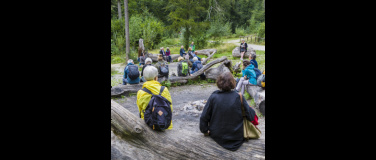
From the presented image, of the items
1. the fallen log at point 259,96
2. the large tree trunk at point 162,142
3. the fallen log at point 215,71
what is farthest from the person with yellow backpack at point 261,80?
the large tree trunk at point 162,142

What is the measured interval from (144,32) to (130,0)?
1140 centimetres

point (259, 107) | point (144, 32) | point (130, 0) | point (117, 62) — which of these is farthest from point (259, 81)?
point (130, 0)

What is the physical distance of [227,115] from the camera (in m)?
2.71

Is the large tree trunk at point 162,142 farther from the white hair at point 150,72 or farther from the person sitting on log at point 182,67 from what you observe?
the person sitting on log at point 182,67

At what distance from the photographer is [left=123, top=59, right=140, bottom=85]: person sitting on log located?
27.5 ft

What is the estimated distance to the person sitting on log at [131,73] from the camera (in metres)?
8.38

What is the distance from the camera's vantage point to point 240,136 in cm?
281

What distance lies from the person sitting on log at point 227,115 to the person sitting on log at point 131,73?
6.04 metres

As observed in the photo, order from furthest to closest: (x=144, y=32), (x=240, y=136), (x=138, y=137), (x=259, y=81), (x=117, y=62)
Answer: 1. (x=144, y=32)
2. (x=117, y=62)
3. (x=259, y=81)
4. (x=138, y=137)
5. (x=240, y=136)

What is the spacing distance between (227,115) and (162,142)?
3.15 ft

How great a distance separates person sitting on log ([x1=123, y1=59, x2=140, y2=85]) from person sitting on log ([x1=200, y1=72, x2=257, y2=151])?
6045mm
